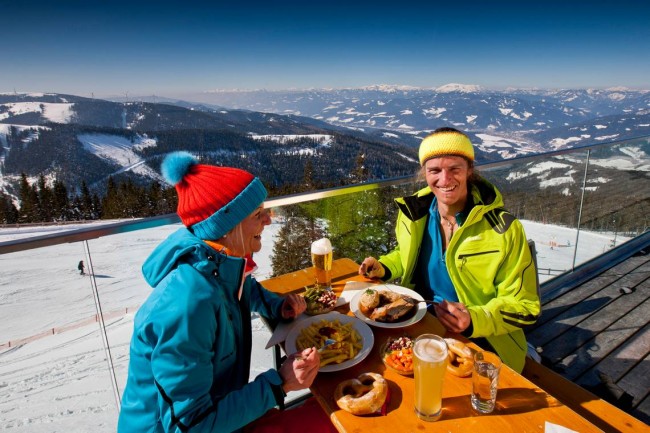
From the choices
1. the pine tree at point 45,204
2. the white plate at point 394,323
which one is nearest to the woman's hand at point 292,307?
the white plate at point 394,323

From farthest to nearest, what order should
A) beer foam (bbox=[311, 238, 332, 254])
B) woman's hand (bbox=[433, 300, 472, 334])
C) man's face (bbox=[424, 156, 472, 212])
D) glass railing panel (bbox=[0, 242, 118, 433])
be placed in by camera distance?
glass railing panel (bbox=[0, 242, 118, 433]) → man's face (bbox=[424, 156, 472, 212]) → beer foam (bbox=[311, 238, 332, 254]) → woman's hand (bbox=[433, 300, 472, 334])

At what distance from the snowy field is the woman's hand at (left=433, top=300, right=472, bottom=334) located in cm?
96

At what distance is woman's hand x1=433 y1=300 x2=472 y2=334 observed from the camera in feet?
5.56

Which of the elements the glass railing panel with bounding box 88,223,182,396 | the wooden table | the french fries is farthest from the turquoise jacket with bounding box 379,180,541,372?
the glass railing panel with bounding box 88,223,182,396

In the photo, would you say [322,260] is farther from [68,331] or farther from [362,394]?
[68,331]

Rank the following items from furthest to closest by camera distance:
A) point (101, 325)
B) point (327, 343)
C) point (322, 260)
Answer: point (101, 325) < point (322, 260) < point (327, 343)

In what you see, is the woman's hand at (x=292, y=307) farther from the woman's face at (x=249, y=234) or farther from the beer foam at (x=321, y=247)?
the woman's face at (x=249, y=234)

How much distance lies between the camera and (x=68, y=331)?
2.93 metres

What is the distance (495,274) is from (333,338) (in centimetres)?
100

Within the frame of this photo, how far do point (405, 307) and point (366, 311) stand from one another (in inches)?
7.9

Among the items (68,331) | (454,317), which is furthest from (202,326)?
(68,331)

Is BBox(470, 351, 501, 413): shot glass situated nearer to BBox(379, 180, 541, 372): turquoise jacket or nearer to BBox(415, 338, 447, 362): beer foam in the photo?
BBox(415, 338, 447, 362): beer foam

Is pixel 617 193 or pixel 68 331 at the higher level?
pixel 617 193

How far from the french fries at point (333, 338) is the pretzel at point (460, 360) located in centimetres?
37
